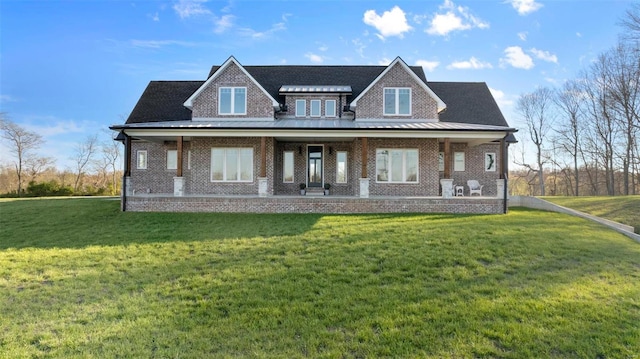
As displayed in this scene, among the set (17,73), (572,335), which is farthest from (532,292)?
(17,73)

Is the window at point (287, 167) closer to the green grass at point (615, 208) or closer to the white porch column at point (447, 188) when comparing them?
the white porch column at point (447, 188)

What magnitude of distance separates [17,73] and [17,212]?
22.4 m

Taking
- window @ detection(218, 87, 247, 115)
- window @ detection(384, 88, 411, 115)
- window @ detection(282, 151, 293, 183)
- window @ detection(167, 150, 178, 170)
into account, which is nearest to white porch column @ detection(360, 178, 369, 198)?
window @ detection(384, 88, 411, 115)

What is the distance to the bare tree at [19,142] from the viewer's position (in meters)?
32.4

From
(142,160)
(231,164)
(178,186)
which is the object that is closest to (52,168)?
(142,160)

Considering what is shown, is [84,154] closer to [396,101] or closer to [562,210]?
[396,101]

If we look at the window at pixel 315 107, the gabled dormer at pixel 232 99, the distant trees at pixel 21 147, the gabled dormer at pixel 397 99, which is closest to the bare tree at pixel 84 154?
the distant trees at pixel 21 147

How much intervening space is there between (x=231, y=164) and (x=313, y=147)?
4485 mm

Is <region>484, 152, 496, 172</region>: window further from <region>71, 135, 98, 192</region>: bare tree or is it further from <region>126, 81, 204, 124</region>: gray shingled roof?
<region>71, 135, 98, 192</region>: bare tree

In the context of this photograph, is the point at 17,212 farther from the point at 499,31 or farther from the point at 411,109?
the point at 499,31

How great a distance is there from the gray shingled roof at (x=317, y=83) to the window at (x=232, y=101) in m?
2.71

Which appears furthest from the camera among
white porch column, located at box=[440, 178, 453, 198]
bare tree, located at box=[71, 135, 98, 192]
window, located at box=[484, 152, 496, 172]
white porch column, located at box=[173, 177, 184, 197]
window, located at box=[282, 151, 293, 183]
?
bare tree, located at box=[71, 135, 98, 192]

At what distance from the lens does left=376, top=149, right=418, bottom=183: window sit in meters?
16.3

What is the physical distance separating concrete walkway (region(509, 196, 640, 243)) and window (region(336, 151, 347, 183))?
29.0ft
